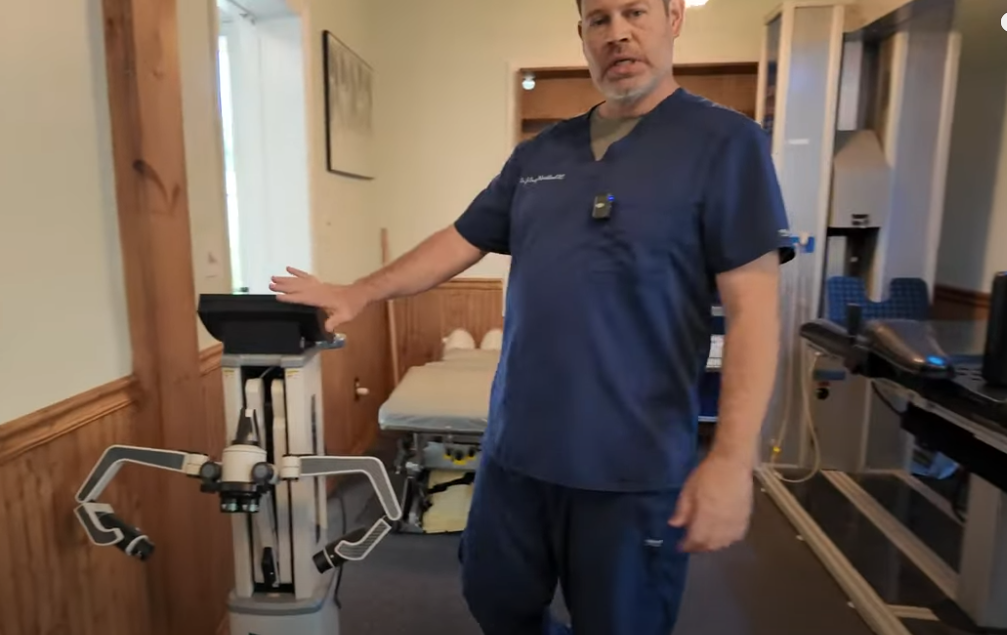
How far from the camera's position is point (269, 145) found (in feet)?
8.77

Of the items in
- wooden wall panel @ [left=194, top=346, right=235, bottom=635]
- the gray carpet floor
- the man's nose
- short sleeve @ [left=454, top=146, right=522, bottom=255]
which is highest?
the man's nose

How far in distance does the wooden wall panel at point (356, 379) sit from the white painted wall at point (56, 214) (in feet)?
4.57

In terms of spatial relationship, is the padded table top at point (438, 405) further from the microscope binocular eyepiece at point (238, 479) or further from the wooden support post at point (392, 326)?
the microscope binocular eyepiece at point (238, 479)

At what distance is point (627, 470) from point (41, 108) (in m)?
1.15

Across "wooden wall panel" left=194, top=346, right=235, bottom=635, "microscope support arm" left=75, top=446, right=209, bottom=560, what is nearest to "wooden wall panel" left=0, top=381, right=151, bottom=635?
"microscope support arm" left=75, top=446, right=209, bottom=560

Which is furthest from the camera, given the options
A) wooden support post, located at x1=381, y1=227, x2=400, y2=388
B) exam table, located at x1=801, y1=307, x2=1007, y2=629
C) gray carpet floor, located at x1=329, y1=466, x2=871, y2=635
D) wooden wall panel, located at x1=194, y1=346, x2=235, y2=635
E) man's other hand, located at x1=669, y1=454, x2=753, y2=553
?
wooden support post, located at x1=381, y1=227, x2=400, y2=388

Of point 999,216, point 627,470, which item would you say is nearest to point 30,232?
point 627,470

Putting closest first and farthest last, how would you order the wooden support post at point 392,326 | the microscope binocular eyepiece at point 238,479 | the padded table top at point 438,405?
the microscope binocular eyepiece at point 238,479 < the padded table top at point 438,405 < the wooden support post at point 392,326

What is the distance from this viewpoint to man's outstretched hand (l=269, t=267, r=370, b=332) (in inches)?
47.4

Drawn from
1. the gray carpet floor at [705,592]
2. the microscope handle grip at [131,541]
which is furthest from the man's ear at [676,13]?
the gray carpet floor at [705,592]

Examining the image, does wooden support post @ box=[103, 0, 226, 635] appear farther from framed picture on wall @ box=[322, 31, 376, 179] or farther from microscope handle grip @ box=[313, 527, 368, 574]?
framed picture on wall @ box=[322, 31, 376, 179]

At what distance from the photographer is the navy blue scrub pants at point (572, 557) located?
112 cm

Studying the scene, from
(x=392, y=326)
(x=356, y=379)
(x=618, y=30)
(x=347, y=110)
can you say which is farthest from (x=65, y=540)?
(x=392, y=326)

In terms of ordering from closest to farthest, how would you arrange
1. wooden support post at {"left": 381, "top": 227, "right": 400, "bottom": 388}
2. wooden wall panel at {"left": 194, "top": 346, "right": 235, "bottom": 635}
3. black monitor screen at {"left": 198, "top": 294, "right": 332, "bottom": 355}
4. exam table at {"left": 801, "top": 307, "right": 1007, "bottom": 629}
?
black monitor screen at {"left": 198, "top": 294, "right": 332, "bottom": 355} < exam table at {"left": 801, "top": 307, "right": 1007, "bottom": 629} < wooden wall panel at {"left": 194, "top": 346, "right": 235, "bottom": 635} < wooden support post at {"left": 381, "top": 227, "right": 400, "bottom": 388}
